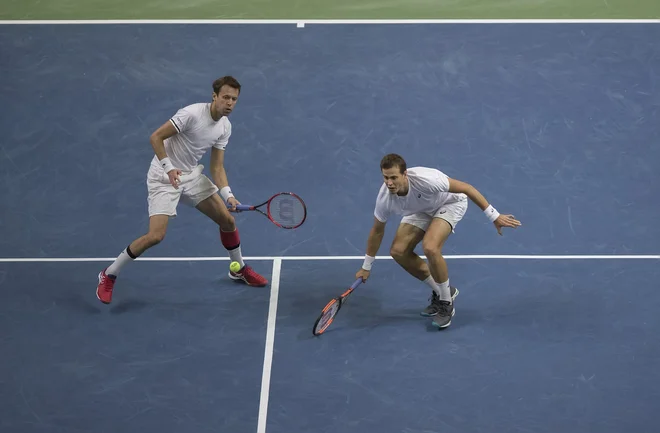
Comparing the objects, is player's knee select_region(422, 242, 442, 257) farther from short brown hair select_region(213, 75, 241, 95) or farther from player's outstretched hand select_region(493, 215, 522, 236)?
short brown hair select_region(213, 75, 241, 95)

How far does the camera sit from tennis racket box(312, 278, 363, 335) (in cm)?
906

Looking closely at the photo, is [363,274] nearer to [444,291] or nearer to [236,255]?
[444,291]

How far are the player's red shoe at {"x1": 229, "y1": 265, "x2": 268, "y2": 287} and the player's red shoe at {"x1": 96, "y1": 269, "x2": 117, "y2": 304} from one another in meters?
1.12

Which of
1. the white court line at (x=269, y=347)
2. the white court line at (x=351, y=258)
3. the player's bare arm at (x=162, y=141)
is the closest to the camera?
the white court line at (x=269, y=347)

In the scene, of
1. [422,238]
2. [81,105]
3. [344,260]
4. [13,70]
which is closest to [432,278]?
[422,238]

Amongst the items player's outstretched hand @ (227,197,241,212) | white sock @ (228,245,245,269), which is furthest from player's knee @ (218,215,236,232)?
player's outstretched hand @ (227,197,241,212)

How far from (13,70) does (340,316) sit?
535cm

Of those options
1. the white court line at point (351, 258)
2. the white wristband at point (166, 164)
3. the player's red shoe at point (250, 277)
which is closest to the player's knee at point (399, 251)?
the white court line at point (351, 258)

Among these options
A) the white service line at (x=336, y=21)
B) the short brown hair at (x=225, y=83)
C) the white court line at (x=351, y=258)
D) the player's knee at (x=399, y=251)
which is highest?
the white service line at (x=336, y=21)

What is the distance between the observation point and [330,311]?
9.19 metres

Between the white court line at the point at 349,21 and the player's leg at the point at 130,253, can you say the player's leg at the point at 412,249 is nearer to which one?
the player's leg at the point at 130,253

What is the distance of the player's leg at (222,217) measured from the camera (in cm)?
952

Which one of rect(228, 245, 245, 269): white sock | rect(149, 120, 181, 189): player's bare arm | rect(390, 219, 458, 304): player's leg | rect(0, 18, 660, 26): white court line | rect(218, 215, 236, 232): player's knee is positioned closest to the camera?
rect(149, 120, 181, 189): player's bare arm

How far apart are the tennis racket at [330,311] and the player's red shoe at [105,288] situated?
1917 millimetres
